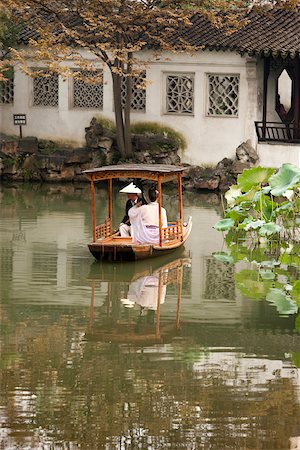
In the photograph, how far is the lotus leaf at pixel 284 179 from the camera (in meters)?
20.5

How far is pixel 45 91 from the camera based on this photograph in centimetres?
3312

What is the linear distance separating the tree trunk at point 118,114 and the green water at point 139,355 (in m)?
9.35

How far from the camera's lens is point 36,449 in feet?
34.3

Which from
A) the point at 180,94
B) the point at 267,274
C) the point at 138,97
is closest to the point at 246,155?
the point at 180,94

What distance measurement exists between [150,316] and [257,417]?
4.59m

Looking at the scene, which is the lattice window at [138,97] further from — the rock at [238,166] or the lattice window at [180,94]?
the rock at [238,166]

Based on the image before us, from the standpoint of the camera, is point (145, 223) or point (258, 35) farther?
point (258, 35)

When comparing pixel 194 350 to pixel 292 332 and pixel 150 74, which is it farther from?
pixel 150 74

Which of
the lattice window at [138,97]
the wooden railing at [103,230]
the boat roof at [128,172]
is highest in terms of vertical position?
the lattice window at [138,97]

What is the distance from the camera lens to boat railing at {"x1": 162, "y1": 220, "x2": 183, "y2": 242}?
20188 mm

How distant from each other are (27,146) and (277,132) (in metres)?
6.37

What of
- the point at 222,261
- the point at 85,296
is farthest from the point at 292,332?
the point at 222,261

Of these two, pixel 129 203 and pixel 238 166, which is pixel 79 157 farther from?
pixel 129 203

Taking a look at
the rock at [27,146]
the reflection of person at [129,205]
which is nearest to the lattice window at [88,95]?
the rock at [27,146]
